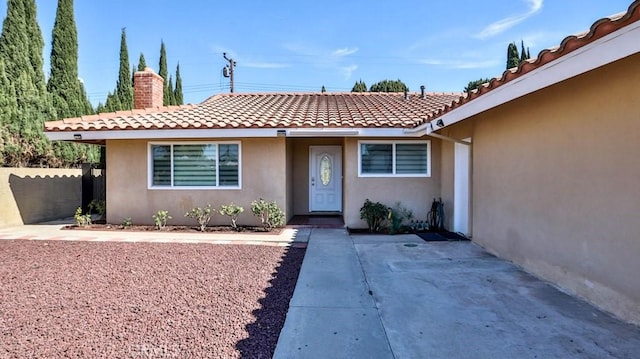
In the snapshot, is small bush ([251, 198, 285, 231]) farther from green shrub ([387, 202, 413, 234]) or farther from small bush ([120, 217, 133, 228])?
small bush ([120, 217, 133, 228])

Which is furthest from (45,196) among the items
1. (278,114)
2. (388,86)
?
(388,86)

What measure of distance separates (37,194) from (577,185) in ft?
46.8

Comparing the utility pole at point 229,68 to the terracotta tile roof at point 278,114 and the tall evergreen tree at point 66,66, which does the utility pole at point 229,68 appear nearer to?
the tall evergreen tree at point 66,66

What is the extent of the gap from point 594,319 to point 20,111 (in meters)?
15.4

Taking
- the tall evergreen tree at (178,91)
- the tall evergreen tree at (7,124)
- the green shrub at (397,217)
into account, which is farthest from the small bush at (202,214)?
the tall evergreen tree at (178,91)

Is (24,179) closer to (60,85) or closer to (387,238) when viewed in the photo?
(60,85)

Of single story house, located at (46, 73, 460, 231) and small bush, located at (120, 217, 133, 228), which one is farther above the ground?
single story house, located at (46, 73, 460, 231)

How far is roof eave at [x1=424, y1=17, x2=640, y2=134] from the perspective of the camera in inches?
128

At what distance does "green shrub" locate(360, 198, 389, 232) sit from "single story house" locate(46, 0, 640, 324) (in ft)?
1.38

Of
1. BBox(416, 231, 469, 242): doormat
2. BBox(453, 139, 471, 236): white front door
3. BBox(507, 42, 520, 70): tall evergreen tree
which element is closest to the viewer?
BBox(416, 231, 469, 242): doormat

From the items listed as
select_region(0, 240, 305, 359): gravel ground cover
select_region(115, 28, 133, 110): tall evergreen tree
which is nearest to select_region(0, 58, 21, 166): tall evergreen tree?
select_region(0, 240, 305, 359): gravel ground cover

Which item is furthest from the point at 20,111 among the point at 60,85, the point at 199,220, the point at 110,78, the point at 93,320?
the point at 110,78

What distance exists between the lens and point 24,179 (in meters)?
11.2

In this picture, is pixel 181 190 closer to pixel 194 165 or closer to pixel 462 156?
pixel 194 165
